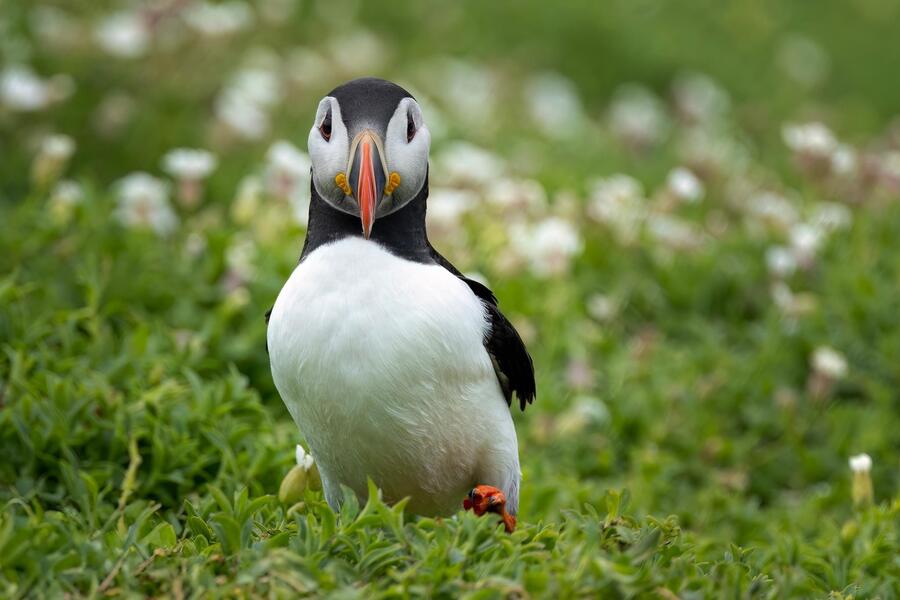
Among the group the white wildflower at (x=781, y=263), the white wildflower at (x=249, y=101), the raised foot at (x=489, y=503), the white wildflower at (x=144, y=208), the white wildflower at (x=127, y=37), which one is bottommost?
the raised foot at (x=489, y=503)

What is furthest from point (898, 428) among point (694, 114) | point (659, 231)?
point (694, 114)

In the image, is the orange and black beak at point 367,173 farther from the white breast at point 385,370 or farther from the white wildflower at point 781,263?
the white wildflower at point 781,263

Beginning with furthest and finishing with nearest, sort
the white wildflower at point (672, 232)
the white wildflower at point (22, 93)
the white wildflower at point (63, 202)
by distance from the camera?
the white wildflower at point (672, 232) < the white wildflower at point (22, 93) < the white wildflower at point (63, 202)

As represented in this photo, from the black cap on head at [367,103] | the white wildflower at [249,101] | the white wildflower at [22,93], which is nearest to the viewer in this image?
the black cap on head at [367,103]

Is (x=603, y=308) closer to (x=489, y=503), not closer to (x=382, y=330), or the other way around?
(x=489, y=503)

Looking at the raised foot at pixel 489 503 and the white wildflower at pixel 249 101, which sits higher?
the white wildflower at pixel 249 101

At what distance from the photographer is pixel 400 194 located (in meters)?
3.42

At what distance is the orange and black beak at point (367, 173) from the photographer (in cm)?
325

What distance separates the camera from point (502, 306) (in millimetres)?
6453

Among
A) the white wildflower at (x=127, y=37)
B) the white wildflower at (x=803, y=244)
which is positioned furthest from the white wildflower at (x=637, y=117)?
the white wildflower at (x=127, y=37)

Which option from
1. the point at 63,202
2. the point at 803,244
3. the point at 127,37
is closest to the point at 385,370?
the point at 63,202

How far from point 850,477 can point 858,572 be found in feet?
4.99

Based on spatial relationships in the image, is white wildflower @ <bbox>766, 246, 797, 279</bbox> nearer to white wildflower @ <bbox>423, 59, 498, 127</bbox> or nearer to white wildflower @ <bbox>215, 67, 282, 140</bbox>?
white wildflower @ <bbox>215, 67, 282, 140</bbox>

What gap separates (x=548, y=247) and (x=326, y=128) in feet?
10.2
